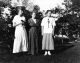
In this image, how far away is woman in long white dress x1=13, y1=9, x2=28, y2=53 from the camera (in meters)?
9.92

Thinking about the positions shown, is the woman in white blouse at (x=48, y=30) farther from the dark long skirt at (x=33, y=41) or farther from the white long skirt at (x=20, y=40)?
the white long skirt at (x=20, y=40)

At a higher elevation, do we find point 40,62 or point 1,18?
point 1,18

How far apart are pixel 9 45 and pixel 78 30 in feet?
17.4

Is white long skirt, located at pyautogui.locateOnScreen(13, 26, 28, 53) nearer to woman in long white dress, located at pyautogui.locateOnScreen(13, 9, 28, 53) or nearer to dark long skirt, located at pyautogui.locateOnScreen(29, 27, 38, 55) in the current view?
woman in long white dress, located at pyautogui.locateOnScreen(13, 9, 28, 53)

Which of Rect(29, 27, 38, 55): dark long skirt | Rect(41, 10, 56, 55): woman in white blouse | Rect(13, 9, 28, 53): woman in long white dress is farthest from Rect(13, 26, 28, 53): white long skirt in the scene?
Rect(41, 10, 56, 55): woman in white blouse

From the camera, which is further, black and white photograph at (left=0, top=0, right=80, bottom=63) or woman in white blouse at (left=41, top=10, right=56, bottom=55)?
woman in white blouse at (left=41, top=10, right=56, bottom=55)

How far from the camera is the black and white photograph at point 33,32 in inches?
378

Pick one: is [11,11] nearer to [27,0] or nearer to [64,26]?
[64,26]

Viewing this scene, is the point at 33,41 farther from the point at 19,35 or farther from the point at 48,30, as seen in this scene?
the point at 19,35

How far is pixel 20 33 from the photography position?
10094mm

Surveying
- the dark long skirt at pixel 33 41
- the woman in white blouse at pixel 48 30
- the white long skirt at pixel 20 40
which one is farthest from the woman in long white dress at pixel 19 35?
the woman in white blouse at pixel 48 30

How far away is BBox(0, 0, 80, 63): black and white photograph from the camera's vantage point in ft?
31.5

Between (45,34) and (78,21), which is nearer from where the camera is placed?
(45,34)

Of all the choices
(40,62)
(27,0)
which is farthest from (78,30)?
(27,0)
